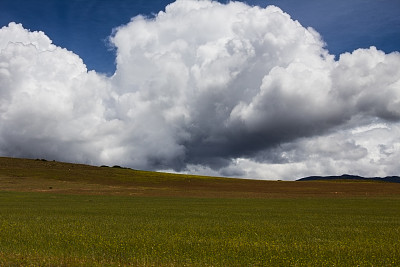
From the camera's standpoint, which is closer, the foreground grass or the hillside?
the foreground grass

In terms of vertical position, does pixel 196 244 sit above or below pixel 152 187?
above

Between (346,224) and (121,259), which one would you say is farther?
(346,224)

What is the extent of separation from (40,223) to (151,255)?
1399 cm

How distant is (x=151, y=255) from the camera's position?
1525 cm

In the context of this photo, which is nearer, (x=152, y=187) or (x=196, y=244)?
(x=196, y=244)

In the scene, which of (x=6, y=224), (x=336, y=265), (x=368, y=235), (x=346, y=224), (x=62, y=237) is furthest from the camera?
(x=346, y=224)

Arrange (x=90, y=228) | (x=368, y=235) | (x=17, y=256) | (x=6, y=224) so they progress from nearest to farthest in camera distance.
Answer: (x=17, y=256), (x=368, y=235), (x=90, y=228), (x=6, y=224)

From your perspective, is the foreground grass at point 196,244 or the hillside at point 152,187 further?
the hillside at point 152,187

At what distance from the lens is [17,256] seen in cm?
1461

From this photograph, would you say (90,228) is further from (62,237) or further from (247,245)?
(247,245)

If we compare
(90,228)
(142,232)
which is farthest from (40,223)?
(142,232)

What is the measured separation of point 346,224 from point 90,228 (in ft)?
62.8

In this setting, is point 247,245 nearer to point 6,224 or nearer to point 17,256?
point 17,256

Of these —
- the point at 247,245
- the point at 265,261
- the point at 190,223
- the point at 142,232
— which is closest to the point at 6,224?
the point at 142,232
